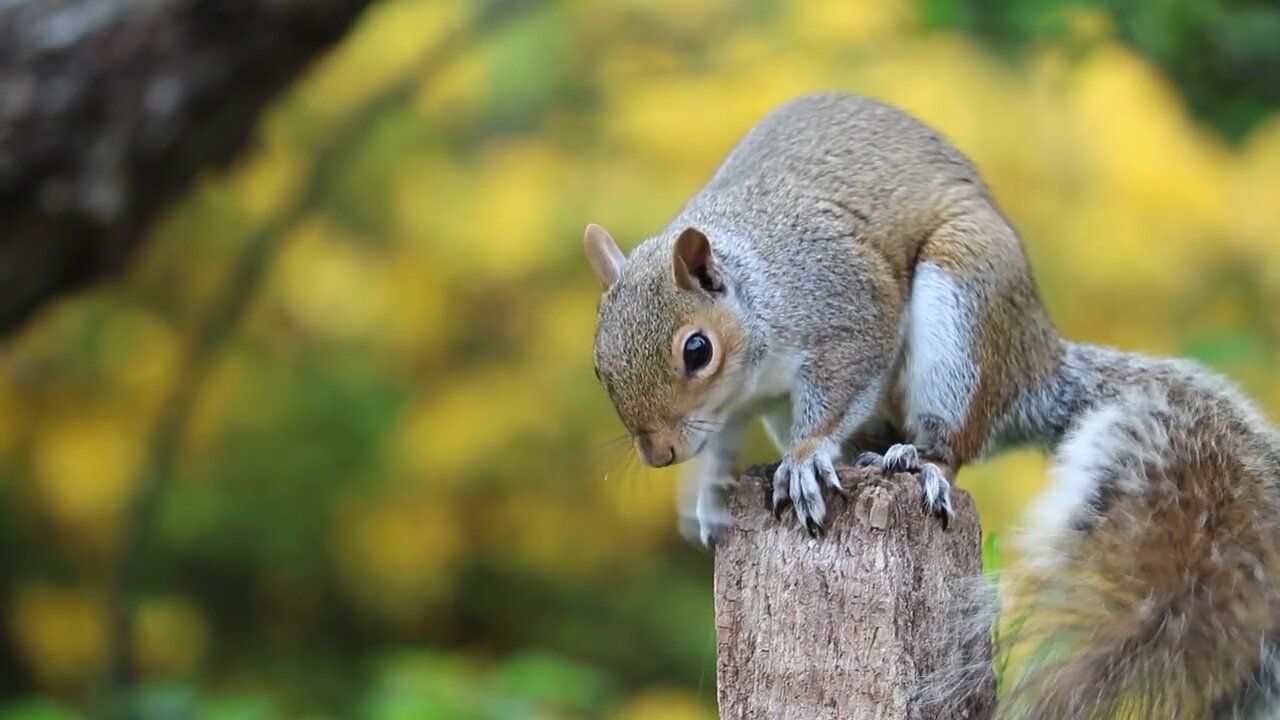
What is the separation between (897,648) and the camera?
45.3 inches

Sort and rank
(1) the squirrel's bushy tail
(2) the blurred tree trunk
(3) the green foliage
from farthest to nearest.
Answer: (3) the green foliage, (2) the blurred tree trunk, (1) the squirrel's bushy tail

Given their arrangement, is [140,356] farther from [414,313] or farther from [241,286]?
[414,313]

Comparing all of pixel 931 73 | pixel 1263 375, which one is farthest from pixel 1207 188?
pixel 931 73

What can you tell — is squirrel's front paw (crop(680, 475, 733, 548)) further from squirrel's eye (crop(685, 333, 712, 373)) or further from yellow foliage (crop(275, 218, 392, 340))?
yellow foliage (crop(275, 218, 392, 340))

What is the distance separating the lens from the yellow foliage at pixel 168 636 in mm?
3119

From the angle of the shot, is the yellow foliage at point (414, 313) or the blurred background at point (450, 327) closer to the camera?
the blurred background at point (450, 327)

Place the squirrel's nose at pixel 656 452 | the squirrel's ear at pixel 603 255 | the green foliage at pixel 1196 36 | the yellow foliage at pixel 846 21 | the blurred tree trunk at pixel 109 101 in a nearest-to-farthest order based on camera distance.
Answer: the squirrel's nose at pixel 656 452, the squirrel's ear at pixel 603 255, the blurred tree trunk at pixel 109 101, the green foliage at pixel 1196 36, the yellow foliage at pixel 846 21

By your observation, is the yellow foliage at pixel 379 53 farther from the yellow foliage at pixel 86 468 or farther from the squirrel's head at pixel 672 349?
the squirrel's head at pixel 672 349

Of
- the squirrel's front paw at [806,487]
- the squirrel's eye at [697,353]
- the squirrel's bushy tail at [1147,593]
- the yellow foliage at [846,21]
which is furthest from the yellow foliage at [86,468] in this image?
the squirrel's bushy tail at [1147,593]

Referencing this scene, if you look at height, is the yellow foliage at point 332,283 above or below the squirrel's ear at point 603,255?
below

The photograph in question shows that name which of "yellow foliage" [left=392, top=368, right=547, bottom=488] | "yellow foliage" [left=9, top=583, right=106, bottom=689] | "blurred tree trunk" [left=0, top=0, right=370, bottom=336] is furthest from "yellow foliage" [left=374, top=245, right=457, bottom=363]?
"yellow foliage" [left=9, top=583, right=106, bottom=689]

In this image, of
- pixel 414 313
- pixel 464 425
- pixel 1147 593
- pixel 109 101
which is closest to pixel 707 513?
pixel 1147 593

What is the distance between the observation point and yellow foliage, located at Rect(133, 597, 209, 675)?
3.12 meters

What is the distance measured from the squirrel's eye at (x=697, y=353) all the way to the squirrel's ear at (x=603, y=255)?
0.58ft
